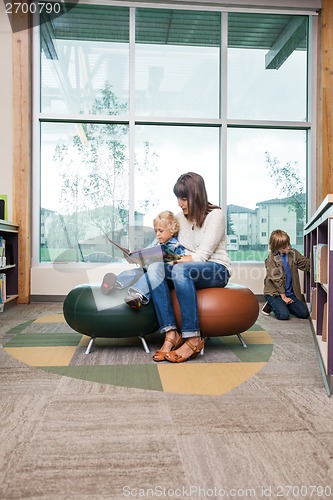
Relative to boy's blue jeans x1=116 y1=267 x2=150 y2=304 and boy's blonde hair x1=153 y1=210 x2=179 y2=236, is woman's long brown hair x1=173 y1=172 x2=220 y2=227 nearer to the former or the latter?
boy's blonde hair x1=153 y1=210 x2=179 y2=236

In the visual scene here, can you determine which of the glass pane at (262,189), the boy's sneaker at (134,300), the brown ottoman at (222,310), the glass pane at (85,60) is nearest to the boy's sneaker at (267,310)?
the glass pane at (262,189)

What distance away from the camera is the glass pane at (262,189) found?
17.7ft

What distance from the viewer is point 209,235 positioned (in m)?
2.75

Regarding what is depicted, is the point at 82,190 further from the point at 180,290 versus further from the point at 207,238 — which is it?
the point at 180,290

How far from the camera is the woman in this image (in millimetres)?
2578

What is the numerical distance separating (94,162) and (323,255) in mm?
3308

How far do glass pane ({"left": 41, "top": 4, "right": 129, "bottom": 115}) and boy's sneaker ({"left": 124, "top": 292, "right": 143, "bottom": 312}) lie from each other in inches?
124

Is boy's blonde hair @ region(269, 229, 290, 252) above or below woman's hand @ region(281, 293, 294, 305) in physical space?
above

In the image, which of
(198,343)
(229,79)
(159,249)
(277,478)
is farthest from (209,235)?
(229,79)

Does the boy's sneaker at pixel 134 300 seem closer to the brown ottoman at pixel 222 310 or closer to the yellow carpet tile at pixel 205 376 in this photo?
the brown ottoman at pixel 222 310

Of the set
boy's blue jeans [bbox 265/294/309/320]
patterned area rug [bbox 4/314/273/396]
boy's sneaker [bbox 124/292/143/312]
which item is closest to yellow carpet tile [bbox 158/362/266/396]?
patterned area rug [bbox 4/314/273/396]

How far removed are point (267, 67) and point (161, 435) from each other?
4.76 metres

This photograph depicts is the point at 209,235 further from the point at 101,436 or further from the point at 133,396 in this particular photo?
the point at 101,436

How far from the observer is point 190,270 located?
2664 mm
